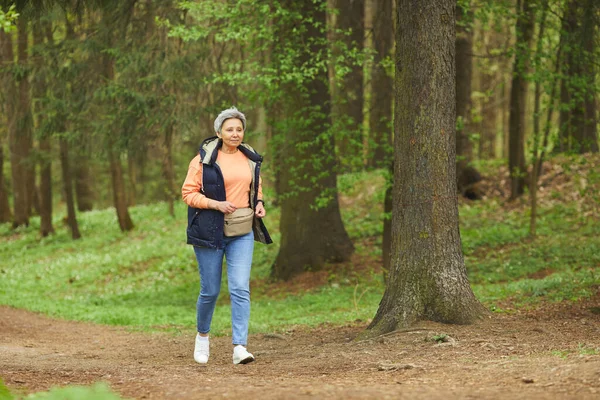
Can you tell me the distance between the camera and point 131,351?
9195mm

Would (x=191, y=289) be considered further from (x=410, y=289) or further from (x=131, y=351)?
(x=410, y=289)

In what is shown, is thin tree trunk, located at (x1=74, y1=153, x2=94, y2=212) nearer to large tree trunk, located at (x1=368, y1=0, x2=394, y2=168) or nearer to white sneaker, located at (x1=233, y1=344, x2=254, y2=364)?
large tree trunk, located at (x1=368, y1=0, x2=394, y2=168)

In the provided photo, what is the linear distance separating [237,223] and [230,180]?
0.41 meters

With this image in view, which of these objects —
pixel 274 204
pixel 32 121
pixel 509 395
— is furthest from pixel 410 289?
pixel 274 204

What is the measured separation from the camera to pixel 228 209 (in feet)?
23.2

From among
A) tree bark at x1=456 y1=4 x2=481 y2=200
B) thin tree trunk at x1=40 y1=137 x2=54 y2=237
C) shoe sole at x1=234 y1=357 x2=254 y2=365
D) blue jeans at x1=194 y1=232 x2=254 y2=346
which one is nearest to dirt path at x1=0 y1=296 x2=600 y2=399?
shoe sole at x1=234 y1=357 x2=254 y2=365

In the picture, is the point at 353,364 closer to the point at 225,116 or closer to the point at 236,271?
the point at 236,271

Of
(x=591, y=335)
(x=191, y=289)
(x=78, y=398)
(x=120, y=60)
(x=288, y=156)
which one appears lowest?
(x=191, y=289)

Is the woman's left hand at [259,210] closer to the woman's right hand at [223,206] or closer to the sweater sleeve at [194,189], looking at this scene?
the woman's right hand at [223,206]

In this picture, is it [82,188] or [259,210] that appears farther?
[82,188]

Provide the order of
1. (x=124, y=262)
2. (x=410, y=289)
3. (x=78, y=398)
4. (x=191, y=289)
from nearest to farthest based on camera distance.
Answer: (x=78, y=398) < (x=410, y=289) < (x=191, y=289) < (x=124, y=262)

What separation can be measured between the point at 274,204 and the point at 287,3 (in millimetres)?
8445

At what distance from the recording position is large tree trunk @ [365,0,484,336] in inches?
305

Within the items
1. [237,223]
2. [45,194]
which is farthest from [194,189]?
[45,194]
